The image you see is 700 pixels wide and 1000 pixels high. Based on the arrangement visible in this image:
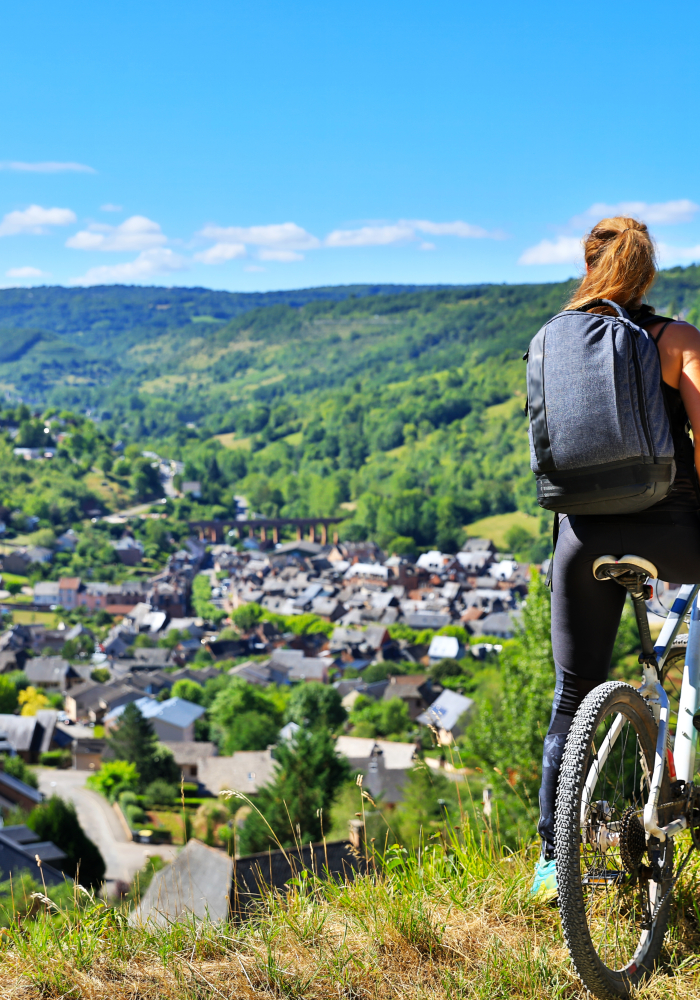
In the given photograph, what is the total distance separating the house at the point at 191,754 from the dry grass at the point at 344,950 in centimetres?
2456

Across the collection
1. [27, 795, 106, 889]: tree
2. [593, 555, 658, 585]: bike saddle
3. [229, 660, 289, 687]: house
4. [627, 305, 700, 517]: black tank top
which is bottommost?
[229, 660, 289, 687]: house

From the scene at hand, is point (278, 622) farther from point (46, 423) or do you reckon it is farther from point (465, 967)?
point (46, 423)

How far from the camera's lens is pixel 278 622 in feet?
164

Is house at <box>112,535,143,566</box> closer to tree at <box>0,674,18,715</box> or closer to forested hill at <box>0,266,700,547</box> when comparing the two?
forested hill at <box>0,266,700,547</box>

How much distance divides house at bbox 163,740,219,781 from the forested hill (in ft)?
121

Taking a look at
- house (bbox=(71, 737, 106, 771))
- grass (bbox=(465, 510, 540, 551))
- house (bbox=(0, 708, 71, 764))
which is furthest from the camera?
grass (bbox=(465, 510, 540, 551))

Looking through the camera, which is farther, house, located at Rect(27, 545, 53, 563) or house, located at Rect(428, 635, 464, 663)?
house, located at Rect(27, 545, 53, 563)

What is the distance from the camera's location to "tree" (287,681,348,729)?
2873 cm

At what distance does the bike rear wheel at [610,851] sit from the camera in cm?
135

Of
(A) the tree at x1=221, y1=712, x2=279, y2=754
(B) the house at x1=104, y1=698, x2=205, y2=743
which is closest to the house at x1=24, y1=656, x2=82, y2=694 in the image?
(B) the house at x1=104, y1=698, x2=205, y2=743

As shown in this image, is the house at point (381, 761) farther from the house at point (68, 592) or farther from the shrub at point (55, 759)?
the house at point (68, 592)

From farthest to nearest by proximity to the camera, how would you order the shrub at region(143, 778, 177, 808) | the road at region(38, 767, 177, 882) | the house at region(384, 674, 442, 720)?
the house at region(384, 674, 442, 720)
the shrub at region(143, 778, 177, 808)
the road at region(38, 767, 177, 882)

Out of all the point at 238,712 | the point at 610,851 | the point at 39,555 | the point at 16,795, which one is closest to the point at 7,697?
the point at 238,712

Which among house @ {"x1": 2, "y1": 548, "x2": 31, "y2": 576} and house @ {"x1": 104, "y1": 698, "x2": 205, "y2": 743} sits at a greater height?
house @ {"x1": 2, "y1": 548, "x2": 31, "y2": 576}
